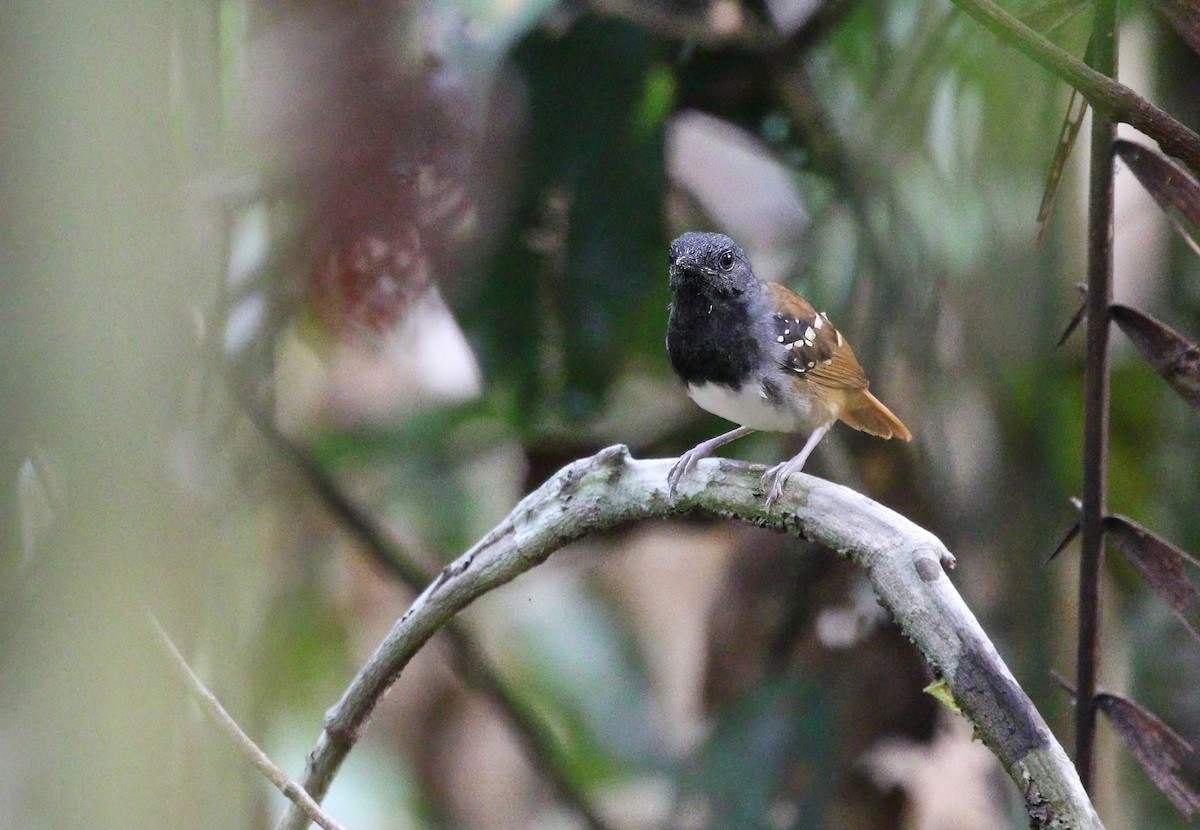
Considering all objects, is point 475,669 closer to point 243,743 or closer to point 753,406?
point 753,406

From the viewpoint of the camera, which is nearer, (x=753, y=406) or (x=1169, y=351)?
(x=1169, y=351)

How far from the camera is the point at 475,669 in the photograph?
3428 mm

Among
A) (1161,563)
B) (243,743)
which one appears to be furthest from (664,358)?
(243,743)

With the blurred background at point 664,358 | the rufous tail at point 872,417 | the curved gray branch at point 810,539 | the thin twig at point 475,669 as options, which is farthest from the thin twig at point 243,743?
the thin twig at point 475,669

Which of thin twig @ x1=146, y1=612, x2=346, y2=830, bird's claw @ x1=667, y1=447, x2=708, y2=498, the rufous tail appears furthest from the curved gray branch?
the rufous tail

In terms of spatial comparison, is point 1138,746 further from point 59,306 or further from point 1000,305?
point 1000,305

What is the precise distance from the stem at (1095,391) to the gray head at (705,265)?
74 cm

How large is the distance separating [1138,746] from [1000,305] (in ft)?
6.77

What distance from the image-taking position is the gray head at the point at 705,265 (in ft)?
7.46

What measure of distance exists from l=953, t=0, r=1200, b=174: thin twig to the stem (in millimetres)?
266

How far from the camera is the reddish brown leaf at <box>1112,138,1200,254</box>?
1.63m

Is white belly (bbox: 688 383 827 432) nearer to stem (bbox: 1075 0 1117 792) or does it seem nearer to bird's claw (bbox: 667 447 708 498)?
bird's claw (bbox: 667 447 708 498)

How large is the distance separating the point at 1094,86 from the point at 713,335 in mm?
1014

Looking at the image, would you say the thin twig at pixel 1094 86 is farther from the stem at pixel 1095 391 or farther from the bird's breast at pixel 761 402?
the bird's breast at pixel 761 402
